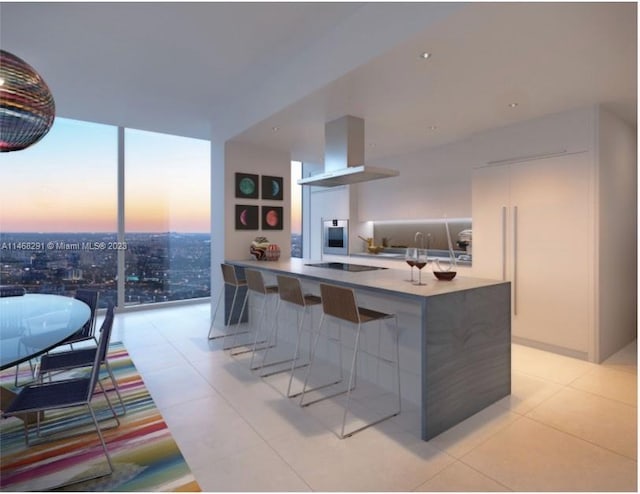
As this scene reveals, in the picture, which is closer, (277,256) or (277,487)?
(277,487)

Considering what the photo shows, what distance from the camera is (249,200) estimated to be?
15.9 ft

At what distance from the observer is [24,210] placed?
496cm

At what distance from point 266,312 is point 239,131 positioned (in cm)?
220

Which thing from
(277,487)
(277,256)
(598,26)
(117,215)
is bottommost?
(277,487)

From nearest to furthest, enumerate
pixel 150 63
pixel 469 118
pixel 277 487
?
pixel 277 487, pixel 150 63, pixel 469 118

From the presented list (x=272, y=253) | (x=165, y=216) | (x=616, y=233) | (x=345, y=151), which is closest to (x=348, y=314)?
(x=345, y=151)

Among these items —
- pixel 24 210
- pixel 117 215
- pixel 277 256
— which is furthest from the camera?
pixel 117 215

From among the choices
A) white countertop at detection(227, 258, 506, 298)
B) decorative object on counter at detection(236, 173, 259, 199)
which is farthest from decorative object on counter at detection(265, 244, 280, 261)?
white countertop at detection(227, 258, 506, 298)

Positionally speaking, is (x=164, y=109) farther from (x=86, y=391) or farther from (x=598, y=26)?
(x=598, y=26)

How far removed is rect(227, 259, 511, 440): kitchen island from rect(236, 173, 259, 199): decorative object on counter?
7.34ft

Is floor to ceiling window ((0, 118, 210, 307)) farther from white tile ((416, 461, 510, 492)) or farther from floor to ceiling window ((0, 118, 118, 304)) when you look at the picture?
white tile ((416, 461, 510, 492))

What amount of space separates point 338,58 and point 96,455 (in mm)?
3066

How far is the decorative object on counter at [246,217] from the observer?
4754mm

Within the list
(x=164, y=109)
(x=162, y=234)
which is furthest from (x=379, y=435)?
(x=162, y=234)
